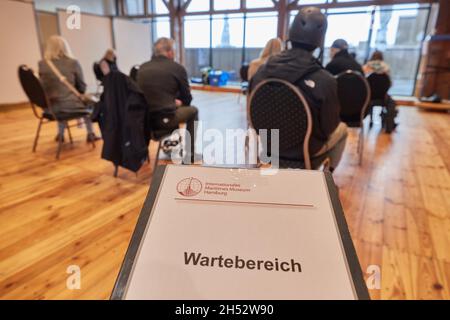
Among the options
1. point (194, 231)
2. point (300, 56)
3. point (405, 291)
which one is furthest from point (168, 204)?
point (405, 291)

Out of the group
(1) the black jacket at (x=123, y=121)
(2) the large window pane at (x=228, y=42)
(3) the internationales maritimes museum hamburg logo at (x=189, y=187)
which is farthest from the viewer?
(2) the large window pane at (x=228, y=42)

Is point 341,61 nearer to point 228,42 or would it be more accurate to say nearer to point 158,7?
point 228,42

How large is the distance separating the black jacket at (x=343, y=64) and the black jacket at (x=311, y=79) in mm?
1672

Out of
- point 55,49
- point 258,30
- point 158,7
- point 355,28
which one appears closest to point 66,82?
point 55,49

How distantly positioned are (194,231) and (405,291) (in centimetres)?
128

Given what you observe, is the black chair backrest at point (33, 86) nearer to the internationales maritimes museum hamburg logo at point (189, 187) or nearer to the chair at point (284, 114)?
the chair at point (284, 114)

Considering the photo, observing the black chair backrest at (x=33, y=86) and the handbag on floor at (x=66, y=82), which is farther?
the handbag on floor at (x=66, y=82)

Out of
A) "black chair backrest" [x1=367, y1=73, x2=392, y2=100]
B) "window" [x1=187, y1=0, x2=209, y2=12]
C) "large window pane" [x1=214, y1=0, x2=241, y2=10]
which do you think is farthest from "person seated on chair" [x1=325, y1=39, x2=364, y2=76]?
"window" [x1=187, y1=0, x2=209, y2=12]

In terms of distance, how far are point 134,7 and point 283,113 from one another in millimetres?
9922

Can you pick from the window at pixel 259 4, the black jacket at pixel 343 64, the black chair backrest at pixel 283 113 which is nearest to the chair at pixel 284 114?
the black chair backrest at pixel 283 113

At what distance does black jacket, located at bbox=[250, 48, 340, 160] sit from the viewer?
1.41m

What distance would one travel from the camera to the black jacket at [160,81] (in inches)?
96.6

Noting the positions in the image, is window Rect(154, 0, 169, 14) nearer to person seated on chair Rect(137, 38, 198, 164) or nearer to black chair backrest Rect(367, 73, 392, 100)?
black chair backrest Rect(367, 73, 392, 100)

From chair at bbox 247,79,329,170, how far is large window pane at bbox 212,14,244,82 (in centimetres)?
796
